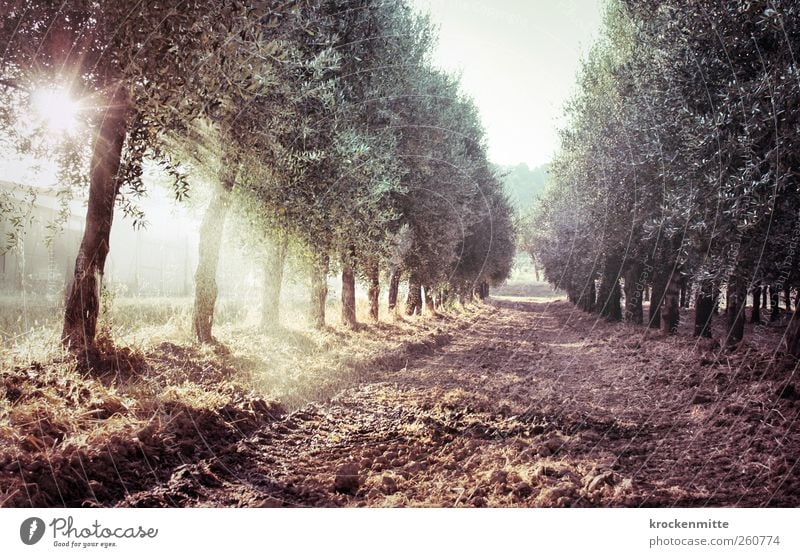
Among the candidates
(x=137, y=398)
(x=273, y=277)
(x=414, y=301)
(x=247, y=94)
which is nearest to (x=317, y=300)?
(x=273, y=277)

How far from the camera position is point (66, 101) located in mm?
9703

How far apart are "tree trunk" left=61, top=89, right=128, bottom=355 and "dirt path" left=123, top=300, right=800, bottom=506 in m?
4.26

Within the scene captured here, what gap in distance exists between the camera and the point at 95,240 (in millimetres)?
10477

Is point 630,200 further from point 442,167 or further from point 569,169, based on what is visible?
point 442,167

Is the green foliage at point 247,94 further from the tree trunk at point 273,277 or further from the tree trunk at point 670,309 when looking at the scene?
the tree trunk at point 670,309

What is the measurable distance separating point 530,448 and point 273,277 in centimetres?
958

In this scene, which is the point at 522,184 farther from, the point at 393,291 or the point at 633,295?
the point at 393,291

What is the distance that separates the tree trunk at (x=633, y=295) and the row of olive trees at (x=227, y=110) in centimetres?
1364

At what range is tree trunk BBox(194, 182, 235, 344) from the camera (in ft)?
40.6

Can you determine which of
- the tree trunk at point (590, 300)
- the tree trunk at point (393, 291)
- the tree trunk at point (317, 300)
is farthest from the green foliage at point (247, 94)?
the tree trunk at point (590, 300)

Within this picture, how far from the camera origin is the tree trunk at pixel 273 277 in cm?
1381
